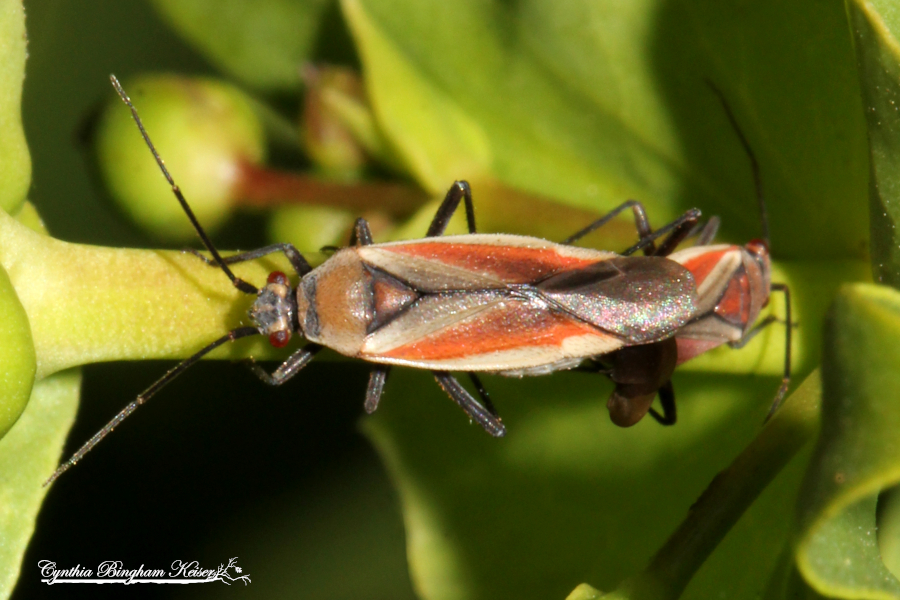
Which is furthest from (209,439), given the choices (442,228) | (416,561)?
(442,228)

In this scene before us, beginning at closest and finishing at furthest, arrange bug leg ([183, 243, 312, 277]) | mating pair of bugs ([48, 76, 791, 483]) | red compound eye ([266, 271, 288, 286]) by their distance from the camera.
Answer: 1. bug leg ([183, 243, 312, 277])
2. red compound eye ([266, 271, 288, 286])
3. mating pair of bugs ([48, 76, 791, 483])

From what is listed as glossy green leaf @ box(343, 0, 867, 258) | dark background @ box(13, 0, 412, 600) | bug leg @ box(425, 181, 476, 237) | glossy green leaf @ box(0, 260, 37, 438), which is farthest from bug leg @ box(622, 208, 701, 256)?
glossy green leaf @ box(0, 260, 37, 438)

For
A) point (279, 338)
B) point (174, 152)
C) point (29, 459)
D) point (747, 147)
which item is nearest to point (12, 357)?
point (29, 459)

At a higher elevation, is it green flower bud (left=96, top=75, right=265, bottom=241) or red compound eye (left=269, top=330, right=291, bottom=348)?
green flower bud (left=96, top=75, right=265, bottom=241)

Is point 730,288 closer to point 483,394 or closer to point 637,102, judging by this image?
point 637,102

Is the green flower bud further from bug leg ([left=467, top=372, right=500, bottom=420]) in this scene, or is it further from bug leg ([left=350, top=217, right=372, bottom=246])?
bug leg ([left=467, top=372, right=500, bottom=420])
